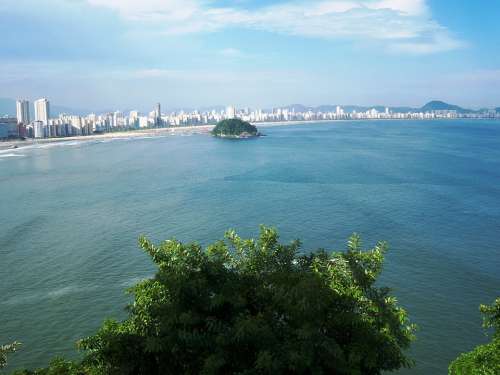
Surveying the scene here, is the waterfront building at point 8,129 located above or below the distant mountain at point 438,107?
below

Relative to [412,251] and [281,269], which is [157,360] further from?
[412,251]

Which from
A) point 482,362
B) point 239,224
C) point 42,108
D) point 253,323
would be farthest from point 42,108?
point 482,362

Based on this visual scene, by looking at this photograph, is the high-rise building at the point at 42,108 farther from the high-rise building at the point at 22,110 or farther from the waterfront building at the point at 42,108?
the high-rise building at the point at 22,110

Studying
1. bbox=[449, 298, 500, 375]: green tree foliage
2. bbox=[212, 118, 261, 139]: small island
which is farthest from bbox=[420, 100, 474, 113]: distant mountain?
bbox=[449, 298, 500, 375]: green tree foliage

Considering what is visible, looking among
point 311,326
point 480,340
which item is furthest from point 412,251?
point 311,326

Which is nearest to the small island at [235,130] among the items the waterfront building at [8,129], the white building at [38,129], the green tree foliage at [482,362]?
the white building at [38,129]

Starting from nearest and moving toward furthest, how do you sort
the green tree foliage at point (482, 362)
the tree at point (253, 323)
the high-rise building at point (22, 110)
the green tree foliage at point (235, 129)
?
the tree at point (253, 323)
the green tree foliage at point (482, 362)
the green tree foliage at point (235, 129)
the high-rise building at point (22, 110)

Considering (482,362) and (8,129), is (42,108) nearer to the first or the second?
(8,129)

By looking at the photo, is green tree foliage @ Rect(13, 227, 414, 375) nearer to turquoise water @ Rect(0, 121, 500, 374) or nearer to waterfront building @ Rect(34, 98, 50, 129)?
turquoise water @ Rect(0, 121, 500, 374)

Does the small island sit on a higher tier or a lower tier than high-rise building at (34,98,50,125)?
lower
